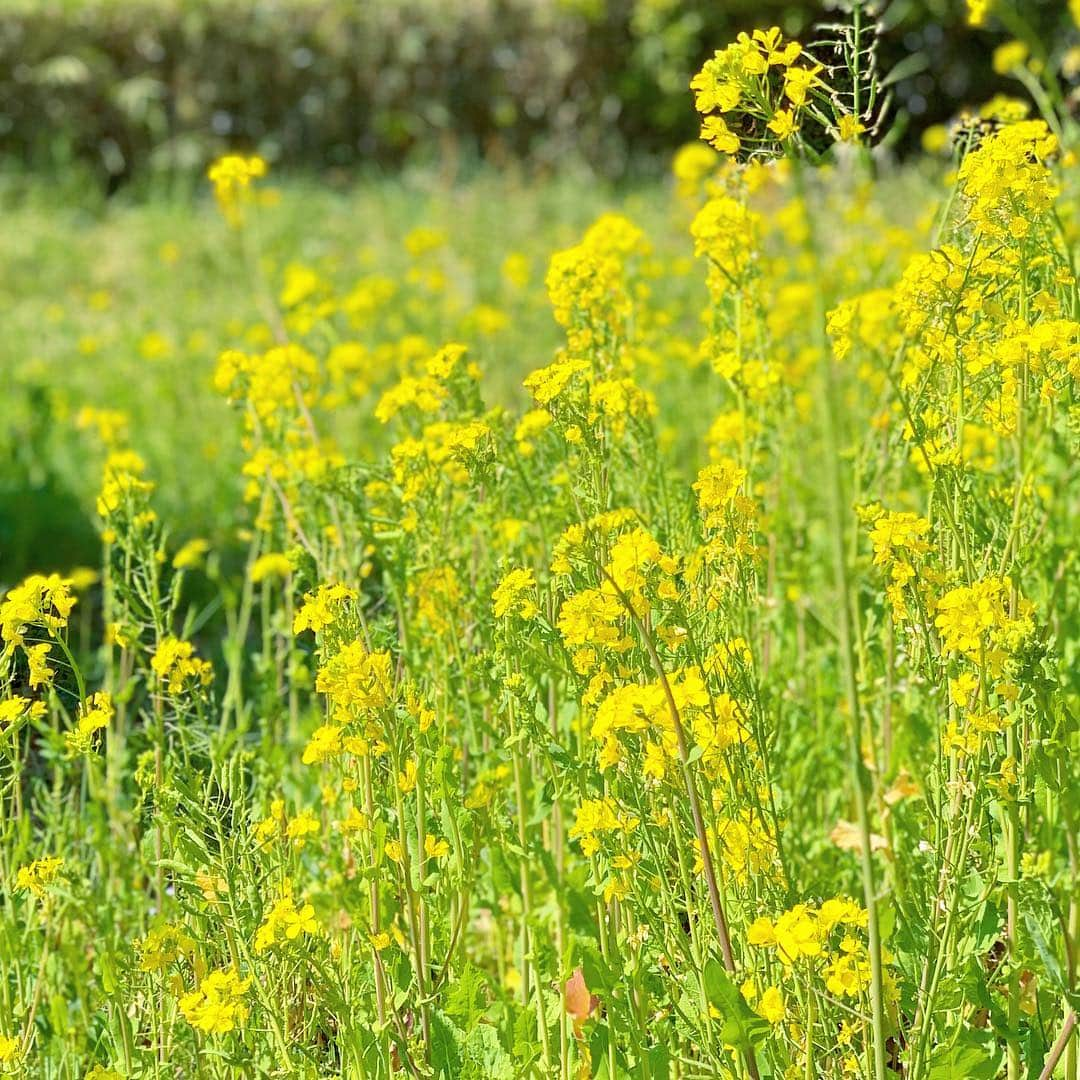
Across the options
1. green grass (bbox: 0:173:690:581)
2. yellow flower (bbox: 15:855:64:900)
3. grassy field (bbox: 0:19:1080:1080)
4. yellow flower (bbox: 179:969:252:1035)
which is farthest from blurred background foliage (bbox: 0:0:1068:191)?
yellow flower (bbox: 179:969:252:1035)

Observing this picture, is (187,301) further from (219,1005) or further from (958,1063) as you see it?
(958,1063)

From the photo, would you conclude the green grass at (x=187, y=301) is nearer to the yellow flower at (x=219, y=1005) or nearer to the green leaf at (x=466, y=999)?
the green leaf at (x=466, y=999)

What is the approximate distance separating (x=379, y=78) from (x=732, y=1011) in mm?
10068

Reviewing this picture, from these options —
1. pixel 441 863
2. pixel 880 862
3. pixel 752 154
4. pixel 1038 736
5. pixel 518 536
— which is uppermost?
pixel 752 154

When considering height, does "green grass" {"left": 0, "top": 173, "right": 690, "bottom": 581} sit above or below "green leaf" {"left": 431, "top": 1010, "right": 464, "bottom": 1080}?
above

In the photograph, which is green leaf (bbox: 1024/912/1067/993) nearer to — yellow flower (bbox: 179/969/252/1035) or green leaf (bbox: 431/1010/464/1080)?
green leaf (bbox: 431/1010/464/1080)

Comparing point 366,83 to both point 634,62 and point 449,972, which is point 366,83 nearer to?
point 634,62

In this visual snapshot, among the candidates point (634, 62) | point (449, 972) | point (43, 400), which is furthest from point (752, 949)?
point (634, 62)

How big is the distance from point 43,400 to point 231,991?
3284mm

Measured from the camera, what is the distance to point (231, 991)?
1.48 metres

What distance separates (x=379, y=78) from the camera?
10625 millimetres

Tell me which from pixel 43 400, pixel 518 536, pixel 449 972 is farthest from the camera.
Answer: pixel 43 400

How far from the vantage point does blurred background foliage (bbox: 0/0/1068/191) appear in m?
10.1

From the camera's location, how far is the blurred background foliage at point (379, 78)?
1015 cm
